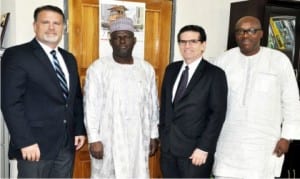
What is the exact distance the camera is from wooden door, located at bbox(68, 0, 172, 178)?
9.59 ft

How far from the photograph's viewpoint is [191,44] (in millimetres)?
2145

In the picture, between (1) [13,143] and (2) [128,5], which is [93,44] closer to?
(2) [128,5]

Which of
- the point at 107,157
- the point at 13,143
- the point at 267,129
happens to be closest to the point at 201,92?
the point at 267,129

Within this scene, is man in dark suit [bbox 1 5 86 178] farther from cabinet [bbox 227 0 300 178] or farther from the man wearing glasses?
cabinet [bbox 227 0 300 178]

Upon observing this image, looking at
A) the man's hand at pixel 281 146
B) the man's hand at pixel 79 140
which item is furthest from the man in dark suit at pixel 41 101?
the man's hand at pixel 281 146

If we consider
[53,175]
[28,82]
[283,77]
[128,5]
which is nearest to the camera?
[28,82]

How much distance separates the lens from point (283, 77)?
7.26 feet

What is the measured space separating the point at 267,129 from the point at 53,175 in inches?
56.4

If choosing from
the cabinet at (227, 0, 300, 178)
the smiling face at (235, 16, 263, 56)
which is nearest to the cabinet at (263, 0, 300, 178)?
the cabinet at (227, 0, 300, 178)

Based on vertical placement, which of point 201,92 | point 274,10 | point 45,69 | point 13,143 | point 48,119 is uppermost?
point 274,10

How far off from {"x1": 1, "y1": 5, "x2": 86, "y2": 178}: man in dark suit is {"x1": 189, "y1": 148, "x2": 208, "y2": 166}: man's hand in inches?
31.1

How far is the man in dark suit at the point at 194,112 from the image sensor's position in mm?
2090

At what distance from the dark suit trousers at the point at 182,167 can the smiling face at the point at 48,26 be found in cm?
105

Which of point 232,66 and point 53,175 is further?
point 232,66
